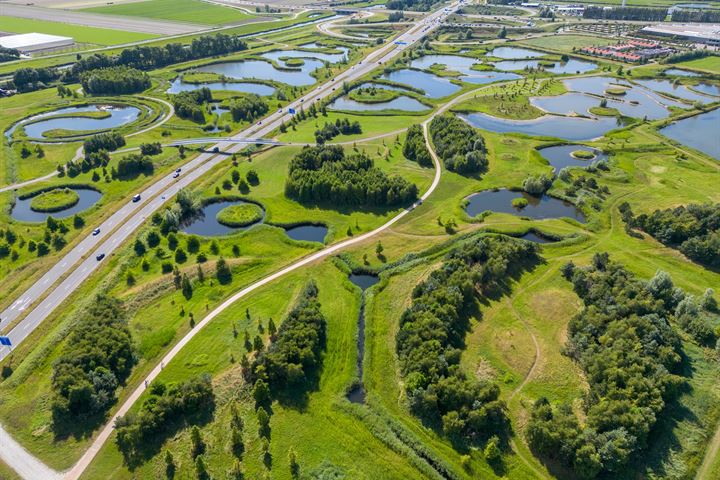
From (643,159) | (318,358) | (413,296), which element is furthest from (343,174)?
(643,159)

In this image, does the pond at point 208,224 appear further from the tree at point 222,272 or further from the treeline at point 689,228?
the treeline at point 689,228

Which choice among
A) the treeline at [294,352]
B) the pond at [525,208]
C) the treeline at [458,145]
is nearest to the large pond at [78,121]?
the treeline at [458,145]

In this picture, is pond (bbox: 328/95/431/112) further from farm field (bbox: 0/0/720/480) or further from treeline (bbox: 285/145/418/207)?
treeline (bbox: 285/145/418/207)

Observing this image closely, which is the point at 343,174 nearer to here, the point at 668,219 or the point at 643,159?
the point at 668,219

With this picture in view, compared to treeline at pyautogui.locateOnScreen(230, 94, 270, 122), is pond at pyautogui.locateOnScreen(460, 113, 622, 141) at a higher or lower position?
lower

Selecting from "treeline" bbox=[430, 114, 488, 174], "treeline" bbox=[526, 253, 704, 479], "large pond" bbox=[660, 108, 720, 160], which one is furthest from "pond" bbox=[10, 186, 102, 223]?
"large pond" bbox=[660, 108, 720, 160]
